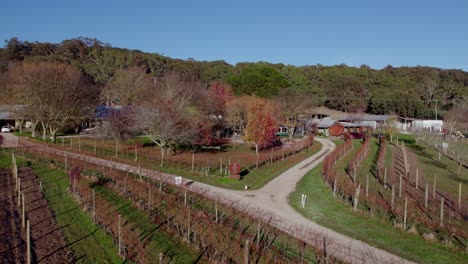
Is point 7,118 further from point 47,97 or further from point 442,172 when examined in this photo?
point 442,172

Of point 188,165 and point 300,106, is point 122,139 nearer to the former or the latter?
point 188,165

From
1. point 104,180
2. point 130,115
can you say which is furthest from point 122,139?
point 104,180

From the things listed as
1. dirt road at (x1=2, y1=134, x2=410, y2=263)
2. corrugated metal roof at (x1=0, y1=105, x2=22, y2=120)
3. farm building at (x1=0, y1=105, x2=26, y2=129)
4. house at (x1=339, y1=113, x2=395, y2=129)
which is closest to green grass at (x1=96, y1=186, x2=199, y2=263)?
dirt road at (x1=2, y1=134, x2=410, y2=263)

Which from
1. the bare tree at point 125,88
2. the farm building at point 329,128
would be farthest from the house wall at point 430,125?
the bare tree at point 125,88

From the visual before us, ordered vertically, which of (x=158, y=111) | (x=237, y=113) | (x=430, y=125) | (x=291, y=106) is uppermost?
(x=291, y=106)

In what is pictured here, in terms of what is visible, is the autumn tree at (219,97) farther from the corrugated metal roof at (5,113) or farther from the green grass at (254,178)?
the green grass at (254,178)

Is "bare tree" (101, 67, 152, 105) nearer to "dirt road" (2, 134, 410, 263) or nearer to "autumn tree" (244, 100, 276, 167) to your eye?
"autumn tree" (244, 100, 276, 167)

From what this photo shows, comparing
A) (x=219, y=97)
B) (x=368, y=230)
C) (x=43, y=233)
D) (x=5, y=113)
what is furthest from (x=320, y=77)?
(x=43, y=233)
